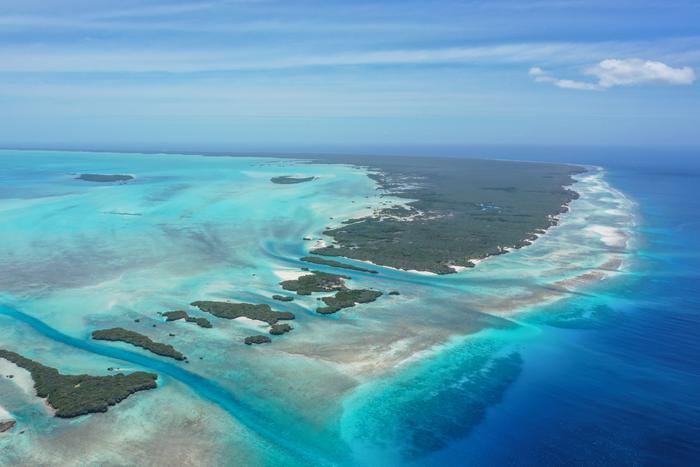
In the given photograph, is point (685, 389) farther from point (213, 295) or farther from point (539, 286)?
point (213, 295)

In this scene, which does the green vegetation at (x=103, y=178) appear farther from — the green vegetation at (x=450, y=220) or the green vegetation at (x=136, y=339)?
the green vegetation at (x=136, y=339)

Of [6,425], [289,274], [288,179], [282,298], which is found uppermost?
[288,179]

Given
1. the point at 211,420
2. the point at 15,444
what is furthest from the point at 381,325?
the point at 15,444

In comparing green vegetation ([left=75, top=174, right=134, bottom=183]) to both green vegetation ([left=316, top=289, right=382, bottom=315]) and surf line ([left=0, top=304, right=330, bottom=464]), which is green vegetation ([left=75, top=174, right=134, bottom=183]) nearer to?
surf line ([left=0, top=304, right=330, bottom=464])

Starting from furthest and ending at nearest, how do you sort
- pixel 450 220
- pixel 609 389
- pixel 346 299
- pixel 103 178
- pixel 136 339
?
pixel 103 178
pixel 450 220
pixel 346 299
pixel 136 339
pixel 609 389

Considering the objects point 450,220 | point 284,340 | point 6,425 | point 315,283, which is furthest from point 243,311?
point 450,220

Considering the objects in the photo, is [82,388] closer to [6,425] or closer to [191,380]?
[6,425]

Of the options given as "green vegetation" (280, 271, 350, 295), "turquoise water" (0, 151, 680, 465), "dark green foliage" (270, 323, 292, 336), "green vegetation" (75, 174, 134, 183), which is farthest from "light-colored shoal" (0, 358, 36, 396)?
"green vegetation" (75, 174, 134, 183)
